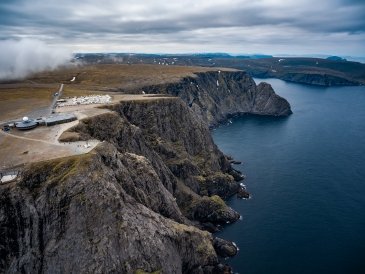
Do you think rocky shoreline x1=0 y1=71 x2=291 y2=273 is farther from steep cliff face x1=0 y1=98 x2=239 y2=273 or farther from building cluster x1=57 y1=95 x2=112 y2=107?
building cluster x1=57 y1=95 x2=112 y2=107

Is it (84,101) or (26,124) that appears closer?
(26,124)

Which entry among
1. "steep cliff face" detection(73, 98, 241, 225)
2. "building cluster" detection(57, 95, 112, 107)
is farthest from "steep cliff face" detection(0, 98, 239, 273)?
"building cluster" detection(57, 95, 112, 107)

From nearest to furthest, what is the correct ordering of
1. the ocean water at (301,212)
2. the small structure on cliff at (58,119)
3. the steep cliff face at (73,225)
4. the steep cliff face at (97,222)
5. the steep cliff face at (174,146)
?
the steep cliff face at (73,225) → the steep cliff face at (97,222) → the ocean water at (301,212) → the small structure on cliff at (58,119) → the steep cliff face at (174,146)

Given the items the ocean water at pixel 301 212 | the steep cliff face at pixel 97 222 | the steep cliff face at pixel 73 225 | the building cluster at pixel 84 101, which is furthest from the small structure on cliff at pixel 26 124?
the ocean water at pixel 301 212

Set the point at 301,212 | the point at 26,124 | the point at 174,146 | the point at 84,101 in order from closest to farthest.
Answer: the point at 26,124
the point at 301,212
the point at 84,101
the point at 174,146

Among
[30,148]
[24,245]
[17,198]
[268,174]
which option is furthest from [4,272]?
[268,174]

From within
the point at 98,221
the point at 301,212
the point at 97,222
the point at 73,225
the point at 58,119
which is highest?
the point at 58,119

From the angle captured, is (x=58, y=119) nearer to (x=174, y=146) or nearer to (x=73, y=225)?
(x=73, y=225)

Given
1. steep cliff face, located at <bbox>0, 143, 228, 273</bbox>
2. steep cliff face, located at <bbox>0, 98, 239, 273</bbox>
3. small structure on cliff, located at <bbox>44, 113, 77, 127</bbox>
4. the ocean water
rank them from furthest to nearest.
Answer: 1. small structure on cliff, located at <bbox>44, 113, 77, 127</bbox>
2. the ocean water
3. steep cliff face, located at <bbox>0, 98, 239, 273</bbox>
4. steep cliff face, located at <bbox>0, 143, 228, 273</bbox>

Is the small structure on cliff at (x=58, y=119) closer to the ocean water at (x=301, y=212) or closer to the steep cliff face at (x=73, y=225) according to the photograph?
the steep cliff face at (x=73, y=225)

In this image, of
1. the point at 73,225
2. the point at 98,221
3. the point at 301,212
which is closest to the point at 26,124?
the point at 73,225

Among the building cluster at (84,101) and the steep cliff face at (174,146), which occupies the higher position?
the building cluster at (84,101)

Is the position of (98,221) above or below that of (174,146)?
above
